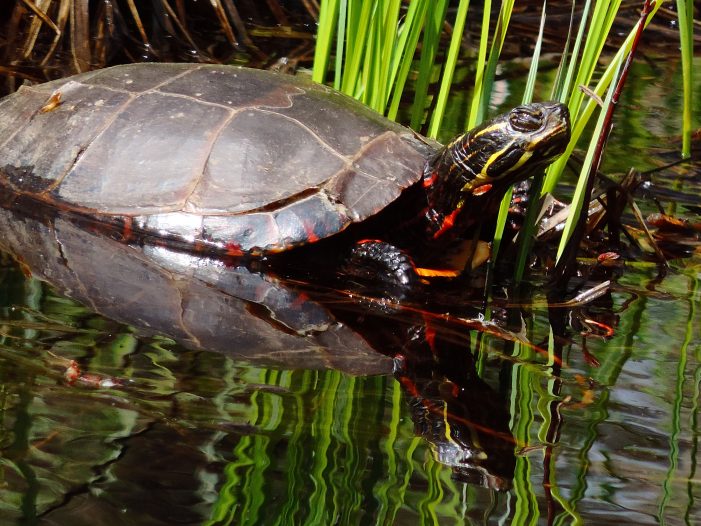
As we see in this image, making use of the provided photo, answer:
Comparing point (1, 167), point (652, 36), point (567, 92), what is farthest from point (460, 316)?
point (652, 36)

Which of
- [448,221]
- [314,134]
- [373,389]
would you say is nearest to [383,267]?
[448,221]

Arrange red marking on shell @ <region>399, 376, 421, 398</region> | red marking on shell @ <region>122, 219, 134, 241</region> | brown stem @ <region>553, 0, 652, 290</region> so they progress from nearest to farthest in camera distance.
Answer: red marking on shell @ <region>399, 376, 421, 398</region>
brown stem @ <region>553, 0, 652, 290</region>
red marking on shell @ <region>122, 219, 134, 241</region>

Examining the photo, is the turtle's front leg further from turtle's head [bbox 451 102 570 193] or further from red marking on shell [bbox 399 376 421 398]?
red marking on shell [bbox 399 376 421 398]

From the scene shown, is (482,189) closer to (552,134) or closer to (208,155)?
(552,134)

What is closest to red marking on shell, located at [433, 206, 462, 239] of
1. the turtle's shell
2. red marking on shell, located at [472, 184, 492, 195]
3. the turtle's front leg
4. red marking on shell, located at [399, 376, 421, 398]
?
red marking on shell, located at [472, 184, 492, 195]

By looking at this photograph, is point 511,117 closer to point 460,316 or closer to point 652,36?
point 460,316

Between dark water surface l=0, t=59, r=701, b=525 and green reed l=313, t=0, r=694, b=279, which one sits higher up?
green reed l=313, t=0, r=694, b=279
